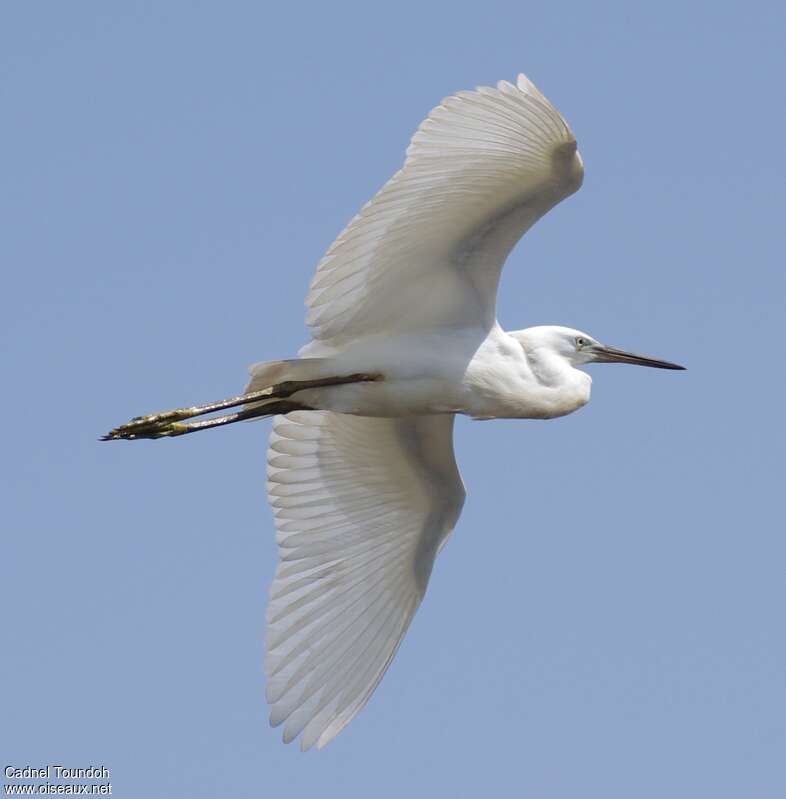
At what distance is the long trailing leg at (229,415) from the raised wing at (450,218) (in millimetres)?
332

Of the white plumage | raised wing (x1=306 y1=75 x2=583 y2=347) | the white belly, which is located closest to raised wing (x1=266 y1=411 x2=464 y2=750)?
the white plumage

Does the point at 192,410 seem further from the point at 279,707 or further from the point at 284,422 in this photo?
the point at 279,707

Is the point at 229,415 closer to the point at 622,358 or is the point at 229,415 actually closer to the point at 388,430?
the point at 388,430

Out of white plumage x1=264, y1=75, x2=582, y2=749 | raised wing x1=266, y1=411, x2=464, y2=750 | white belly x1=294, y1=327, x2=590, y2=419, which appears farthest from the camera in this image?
raised wing x1=266, y1=411, x2=464, y2=750

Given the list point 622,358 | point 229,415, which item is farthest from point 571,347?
point 229,415

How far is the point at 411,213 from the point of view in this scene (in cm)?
1052

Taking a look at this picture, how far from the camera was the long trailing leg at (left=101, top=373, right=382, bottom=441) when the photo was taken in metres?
11.4

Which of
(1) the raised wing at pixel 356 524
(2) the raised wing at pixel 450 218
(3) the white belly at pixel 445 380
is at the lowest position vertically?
(1) the raised wing at pixel 356 524

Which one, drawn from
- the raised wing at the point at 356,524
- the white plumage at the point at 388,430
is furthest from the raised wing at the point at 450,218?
the raised wing at the point at 356,524

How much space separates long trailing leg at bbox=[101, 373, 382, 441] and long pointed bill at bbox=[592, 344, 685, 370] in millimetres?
1895

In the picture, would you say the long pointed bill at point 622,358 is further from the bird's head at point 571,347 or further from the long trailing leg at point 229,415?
the long trailing leg at point 229,415

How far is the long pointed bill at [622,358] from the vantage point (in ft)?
40.3

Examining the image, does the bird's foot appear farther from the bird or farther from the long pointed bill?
the long pointed bill

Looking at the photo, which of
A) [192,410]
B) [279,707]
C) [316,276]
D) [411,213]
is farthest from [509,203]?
[279,707]
